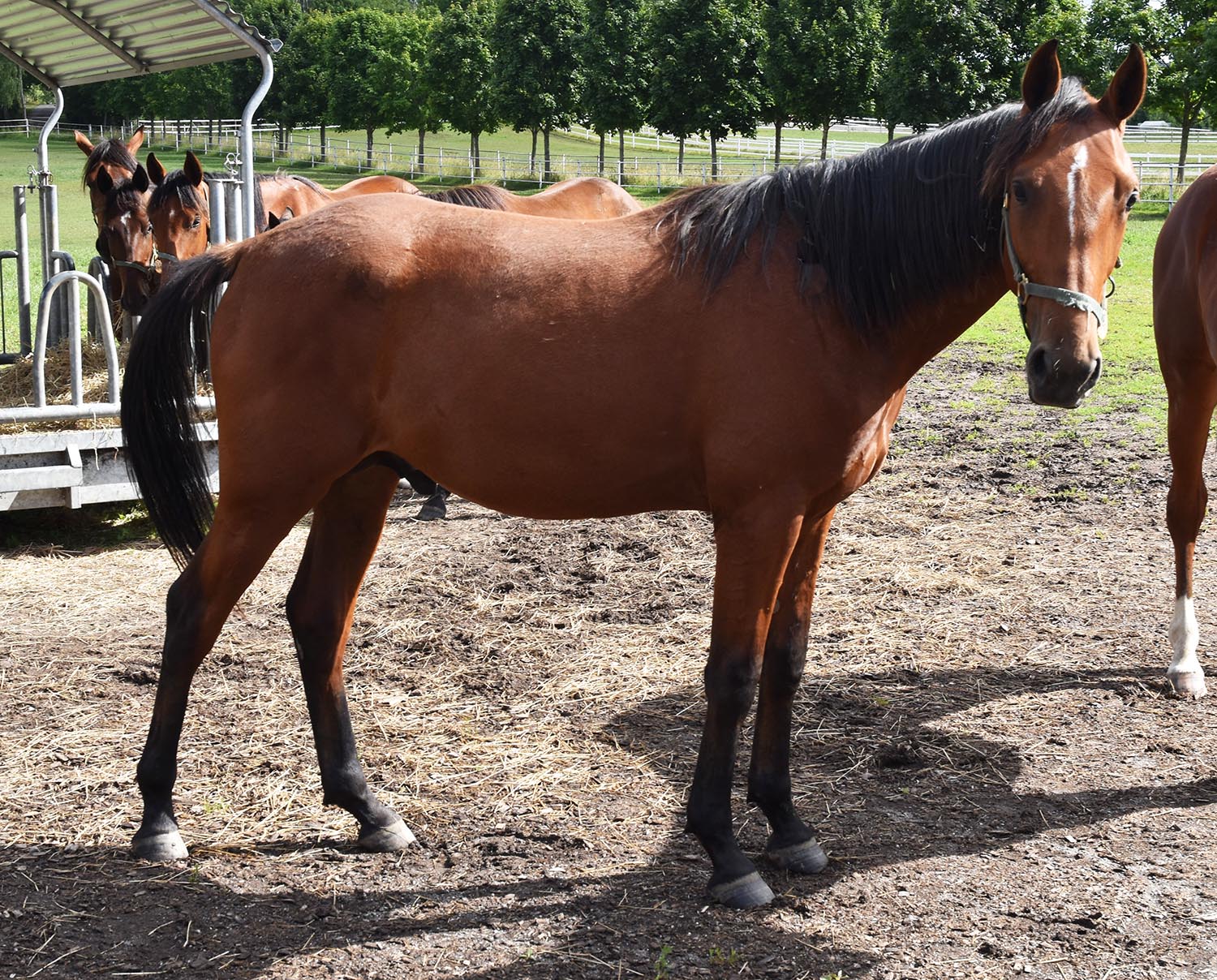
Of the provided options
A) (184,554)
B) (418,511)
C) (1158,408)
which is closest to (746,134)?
(1158,408)

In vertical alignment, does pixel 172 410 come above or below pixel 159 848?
above

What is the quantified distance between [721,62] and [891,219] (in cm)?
3642

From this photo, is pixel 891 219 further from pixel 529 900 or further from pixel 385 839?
pixel 385 839

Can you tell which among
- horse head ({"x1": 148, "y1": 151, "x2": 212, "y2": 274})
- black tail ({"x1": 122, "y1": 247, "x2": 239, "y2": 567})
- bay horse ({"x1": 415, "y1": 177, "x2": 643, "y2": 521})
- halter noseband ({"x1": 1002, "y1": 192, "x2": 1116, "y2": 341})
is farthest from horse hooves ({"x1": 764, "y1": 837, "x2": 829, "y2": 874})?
horse head ({"x1": 148, "y1": 151, "x2": 212, "y2": 274})

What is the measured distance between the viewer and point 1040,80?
9.13ft

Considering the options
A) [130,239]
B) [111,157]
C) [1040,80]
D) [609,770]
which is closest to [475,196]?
[130,239]

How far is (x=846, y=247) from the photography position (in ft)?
9.68

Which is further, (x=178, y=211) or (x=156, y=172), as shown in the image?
(x=156, y=172)

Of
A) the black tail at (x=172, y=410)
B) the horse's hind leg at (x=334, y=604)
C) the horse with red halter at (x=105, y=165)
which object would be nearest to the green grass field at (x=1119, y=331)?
the horse with red halter at (x=105, y=165)

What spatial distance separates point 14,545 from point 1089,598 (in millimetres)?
5627

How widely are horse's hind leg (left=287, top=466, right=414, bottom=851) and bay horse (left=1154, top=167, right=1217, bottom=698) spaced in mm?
3171

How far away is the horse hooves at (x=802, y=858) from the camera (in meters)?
3.26

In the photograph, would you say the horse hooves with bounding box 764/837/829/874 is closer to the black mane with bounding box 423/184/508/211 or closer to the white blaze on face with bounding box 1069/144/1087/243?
the white blaze on face with bounding box 1069/144/1087/243

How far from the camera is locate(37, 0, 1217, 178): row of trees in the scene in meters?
31.0
